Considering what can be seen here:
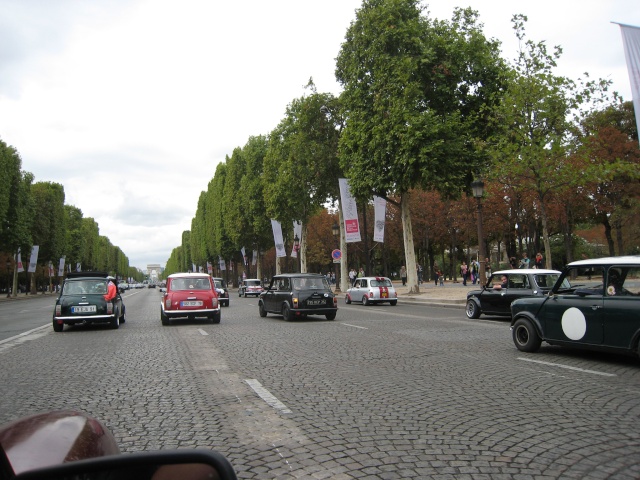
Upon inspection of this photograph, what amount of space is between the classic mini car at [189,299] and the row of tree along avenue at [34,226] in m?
35.9

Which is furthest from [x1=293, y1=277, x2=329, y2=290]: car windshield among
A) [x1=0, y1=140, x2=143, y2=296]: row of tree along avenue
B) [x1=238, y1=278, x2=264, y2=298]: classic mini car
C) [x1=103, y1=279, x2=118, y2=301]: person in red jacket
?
[x1=0, y1=140, x2=143, y2=296]: row of tree along avenue

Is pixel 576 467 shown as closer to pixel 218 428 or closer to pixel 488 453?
pixel 488 453

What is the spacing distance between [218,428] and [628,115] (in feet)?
161

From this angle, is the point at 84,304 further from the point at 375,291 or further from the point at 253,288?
the point at 253,288

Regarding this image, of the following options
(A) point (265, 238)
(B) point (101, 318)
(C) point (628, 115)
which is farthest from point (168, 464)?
(A) point (265, 238)

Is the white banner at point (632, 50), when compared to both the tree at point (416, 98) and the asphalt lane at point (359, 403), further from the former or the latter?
the tree at point (416, 98)

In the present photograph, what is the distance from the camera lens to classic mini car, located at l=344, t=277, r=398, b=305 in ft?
88.7

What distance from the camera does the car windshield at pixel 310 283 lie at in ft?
61.7

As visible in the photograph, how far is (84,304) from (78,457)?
1613cm

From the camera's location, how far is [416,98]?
2767 centimetres

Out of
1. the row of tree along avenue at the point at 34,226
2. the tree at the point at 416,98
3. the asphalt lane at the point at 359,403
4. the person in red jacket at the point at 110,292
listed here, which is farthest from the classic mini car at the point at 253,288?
the asphalt lane at the point at 359,403

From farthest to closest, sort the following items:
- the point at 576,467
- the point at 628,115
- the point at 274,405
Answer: the point at 628,115 < the point at 274,405 < the point at 576,467

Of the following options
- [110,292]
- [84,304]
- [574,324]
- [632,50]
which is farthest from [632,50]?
[84,304]

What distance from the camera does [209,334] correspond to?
14.7 metres
